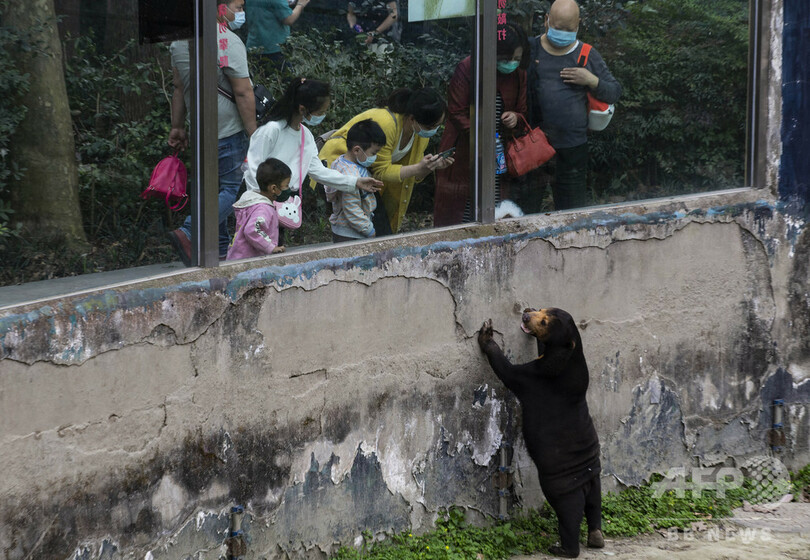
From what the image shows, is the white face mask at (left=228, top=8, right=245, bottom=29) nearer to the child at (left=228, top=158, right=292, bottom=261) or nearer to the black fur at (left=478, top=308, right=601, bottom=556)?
the child at (left=228, top=158, right=292, bottom=261)

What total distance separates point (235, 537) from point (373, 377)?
0.92 metres

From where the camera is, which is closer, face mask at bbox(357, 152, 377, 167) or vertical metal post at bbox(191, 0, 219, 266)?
vertical metal post at bbox(191, 0, 219, 266)

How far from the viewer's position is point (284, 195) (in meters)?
4.14

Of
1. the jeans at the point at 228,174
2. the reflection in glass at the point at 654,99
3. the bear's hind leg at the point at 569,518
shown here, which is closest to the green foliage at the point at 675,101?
the reflection in glass at the point at 654,99

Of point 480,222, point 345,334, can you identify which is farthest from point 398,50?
point 345,334

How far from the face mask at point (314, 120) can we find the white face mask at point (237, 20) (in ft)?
1.69

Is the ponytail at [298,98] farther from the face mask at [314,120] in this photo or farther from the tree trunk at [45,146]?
the tree trunk at [45,146]

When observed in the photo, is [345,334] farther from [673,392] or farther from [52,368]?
[673,392]

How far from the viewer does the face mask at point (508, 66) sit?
16.1 feet

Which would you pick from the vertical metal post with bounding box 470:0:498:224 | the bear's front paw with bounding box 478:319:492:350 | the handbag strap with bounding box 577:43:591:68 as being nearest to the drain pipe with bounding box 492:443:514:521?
the bear's front paw with bounding box 478:319:492:350

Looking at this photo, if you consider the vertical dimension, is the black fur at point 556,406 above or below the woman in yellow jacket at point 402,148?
below

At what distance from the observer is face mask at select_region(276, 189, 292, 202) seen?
13.5ft

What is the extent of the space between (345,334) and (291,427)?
45 centimetres

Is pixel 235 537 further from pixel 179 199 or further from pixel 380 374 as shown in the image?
pixel 179 199
